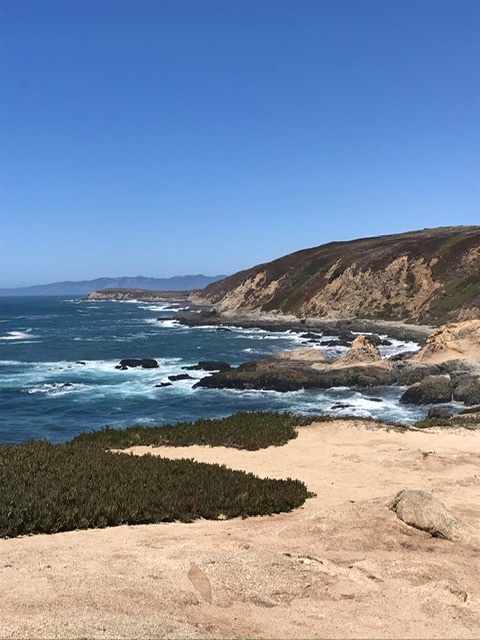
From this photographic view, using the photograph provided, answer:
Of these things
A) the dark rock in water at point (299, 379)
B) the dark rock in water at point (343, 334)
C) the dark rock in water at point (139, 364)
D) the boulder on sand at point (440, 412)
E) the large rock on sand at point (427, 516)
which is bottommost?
the boulder on sand at point (440, 412)

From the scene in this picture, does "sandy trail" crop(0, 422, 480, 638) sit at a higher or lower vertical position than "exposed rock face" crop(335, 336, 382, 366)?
higher

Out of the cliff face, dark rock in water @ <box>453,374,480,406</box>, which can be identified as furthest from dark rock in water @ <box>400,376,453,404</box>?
the cliff face

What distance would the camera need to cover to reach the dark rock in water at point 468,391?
36.1 metres

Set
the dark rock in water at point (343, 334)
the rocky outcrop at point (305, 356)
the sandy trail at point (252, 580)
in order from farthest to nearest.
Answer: the dark rock in water at point (343, 334) < the rocky outcrop at point (305, 356) < the sandy trail at point (252, 580)

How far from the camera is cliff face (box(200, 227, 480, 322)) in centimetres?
8106

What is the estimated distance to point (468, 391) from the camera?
36812 mm

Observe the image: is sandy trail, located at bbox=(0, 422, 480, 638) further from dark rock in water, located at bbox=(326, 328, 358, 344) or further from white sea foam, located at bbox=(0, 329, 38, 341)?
white sea foam, located at bbox=(0, 329, 38, 341)

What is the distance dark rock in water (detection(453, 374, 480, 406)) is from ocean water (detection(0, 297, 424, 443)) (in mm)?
3474

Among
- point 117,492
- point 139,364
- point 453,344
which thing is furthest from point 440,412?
point 139,364

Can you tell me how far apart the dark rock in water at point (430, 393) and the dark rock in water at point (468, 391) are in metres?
0.51

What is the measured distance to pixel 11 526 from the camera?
9.60m

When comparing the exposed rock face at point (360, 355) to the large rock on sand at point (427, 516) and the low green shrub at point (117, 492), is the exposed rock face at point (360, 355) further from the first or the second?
the large rock on sand at point (427, 516)

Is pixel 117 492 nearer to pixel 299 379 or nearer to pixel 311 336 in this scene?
pixel 299 379

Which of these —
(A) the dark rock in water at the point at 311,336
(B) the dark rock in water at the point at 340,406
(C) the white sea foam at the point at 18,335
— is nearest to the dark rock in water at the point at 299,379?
(B) the dark rock in water at the point at 340,406
